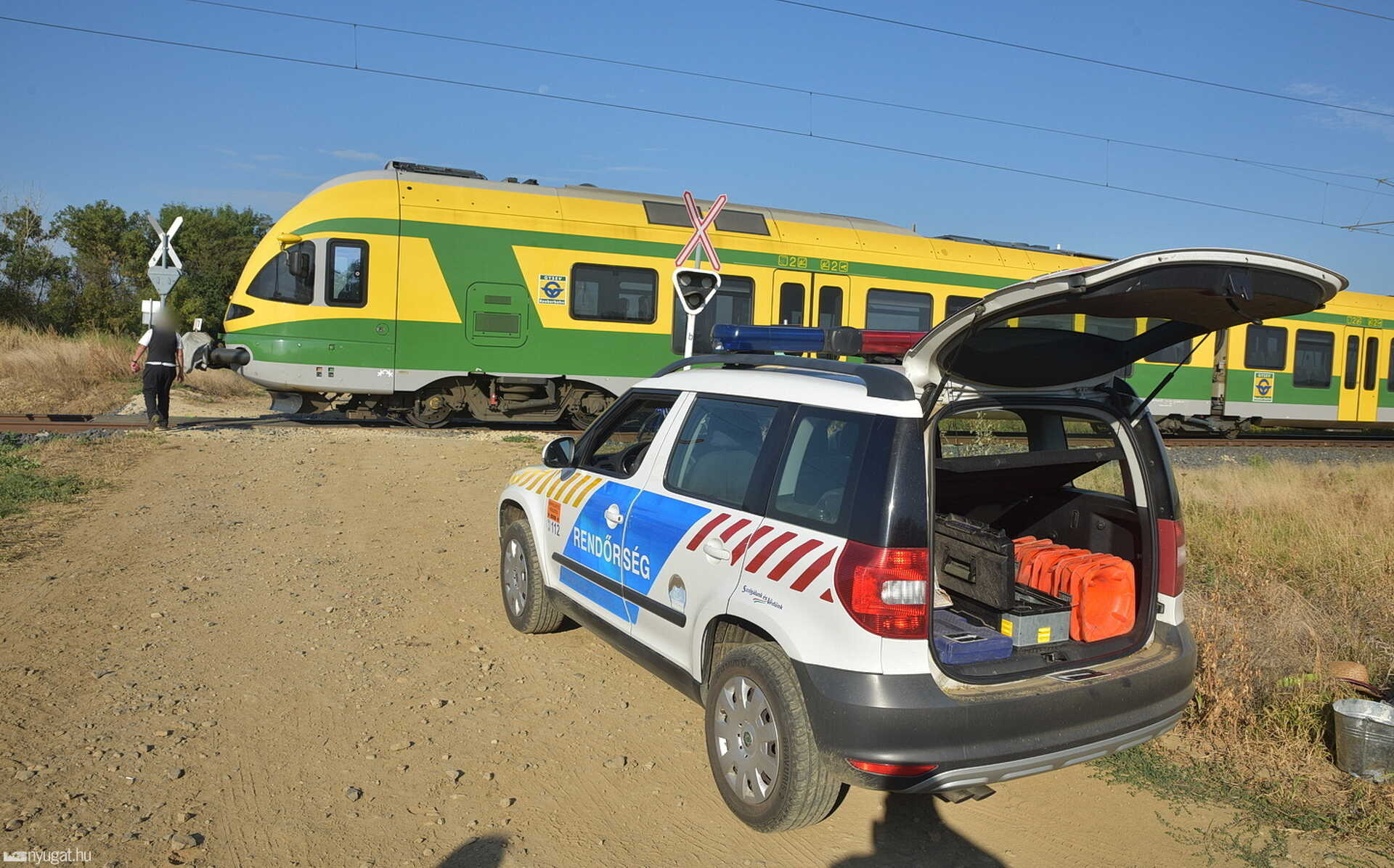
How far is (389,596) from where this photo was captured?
6.18 meters

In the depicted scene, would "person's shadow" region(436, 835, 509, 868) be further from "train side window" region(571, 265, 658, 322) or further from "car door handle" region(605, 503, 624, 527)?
"train side window" region(571, 265, 658, 322)

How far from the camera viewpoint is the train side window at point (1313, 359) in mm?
20000

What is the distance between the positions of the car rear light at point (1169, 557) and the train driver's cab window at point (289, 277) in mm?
12046

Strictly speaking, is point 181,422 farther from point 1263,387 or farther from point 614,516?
point 1263,387

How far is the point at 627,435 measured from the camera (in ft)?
17.8

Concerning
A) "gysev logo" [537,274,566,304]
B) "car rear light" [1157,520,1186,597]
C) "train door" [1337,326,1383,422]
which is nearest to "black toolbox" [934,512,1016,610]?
"car rear light" [1157,520,1186,597]

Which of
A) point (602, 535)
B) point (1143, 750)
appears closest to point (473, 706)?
point (602, 535)

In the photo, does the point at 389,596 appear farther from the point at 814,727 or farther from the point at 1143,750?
the point at 1143,750

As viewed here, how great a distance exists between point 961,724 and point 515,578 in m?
3.24

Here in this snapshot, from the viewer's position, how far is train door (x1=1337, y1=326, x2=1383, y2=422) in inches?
810

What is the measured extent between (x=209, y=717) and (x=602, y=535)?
1.90 meters

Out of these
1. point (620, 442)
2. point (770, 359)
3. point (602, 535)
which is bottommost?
point (602, 535)

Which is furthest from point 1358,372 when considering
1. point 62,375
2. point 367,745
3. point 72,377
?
point 62,375

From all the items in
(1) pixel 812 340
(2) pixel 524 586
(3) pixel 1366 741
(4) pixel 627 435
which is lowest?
(3) pixel 1366 741
